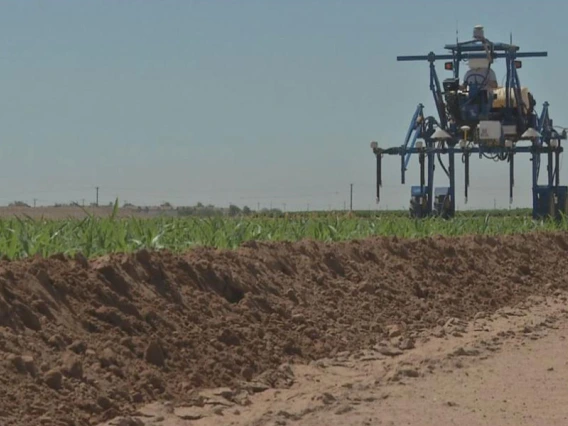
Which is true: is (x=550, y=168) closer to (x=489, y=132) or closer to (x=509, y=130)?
(x=509, y=130)

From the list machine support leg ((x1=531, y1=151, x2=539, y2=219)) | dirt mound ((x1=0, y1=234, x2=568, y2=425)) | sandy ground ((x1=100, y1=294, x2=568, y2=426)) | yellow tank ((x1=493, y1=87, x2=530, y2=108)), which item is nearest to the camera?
dirt mound ((x1=0, y1=234, x2=568, y2=425))

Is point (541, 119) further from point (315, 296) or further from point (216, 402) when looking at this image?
point (216, 402)

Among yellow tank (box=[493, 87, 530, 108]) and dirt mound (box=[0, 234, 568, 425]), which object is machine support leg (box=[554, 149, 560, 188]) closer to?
yellow tank (box=[493, 87, 530, 108])

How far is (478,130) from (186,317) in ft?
74.9

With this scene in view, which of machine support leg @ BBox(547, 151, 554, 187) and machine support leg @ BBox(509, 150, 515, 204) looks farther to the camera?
machine support leg @ BBox(547, 151, 554, 187)

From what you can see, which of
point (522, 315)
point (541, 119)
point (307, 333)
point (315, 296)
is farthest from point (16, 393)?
point (541, 119)

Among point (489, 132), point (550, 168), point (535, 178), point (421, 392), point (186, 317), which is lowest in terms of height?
point (421, 392)

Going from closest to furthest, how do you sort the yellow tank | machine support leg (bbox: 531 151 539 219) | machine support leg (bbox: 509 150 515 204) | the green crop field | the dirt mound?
1. the dirt mound
2. the green crop field
3. machine support leg (bbox: 509 150 515 204)
4. machine support leg (bbox: 531 151 539 219)
5. the yellow tank

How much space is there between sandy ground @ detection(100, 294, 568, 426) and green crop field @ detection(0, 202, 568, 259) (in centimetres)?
214

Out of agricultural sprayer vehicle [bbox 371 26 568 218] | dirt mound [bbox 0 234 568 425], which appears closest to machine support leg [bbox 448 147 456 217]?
agricultural sprayer vehicle [bbox 371 26 568 218]

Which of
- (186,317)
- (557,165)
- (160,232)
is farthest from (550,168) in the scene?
(186,317)

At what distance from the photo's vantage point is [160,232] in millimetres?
12664

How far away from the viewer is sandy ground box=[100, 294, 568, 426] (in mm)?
8570

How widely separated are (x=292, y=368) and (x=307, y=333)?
106 centimetres
